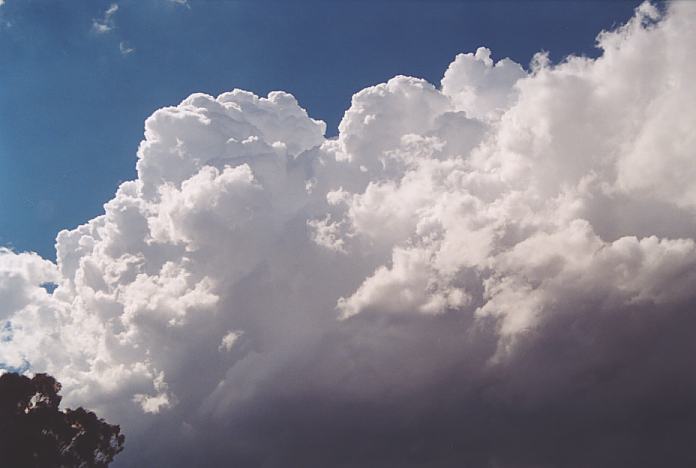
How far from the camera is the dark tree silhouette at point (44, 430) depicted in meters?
50.2

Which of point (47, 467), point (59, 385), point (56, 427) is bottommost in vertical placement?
point (47, 467)

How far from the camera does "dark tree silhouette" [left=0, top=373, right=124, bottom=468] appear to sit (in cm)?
5016

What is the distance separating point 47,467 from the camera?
51.4 m

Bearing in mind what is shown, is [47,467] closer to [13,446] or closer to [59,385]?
[13,446]

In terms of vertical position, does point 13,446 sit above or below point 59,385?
below

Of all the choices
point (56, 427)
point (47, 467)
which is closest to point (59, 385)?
point (56, 427)

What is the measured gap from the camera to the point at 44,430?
52.2 metres

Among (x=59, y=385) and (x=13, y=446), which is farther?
(x=59, y=385)

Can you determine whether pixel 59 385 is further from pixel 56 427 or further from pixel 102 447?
pixel 102 447

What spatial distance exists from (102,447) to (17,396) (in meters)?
Result: 9.76

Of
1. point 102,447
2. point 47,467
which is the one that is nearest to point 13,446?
point 47,467

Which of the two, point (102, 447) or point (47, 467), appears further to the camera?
point (102, 447)

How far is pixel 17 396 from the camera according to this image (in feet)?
169

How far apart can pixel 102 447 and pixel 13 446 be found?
28.6 ft
